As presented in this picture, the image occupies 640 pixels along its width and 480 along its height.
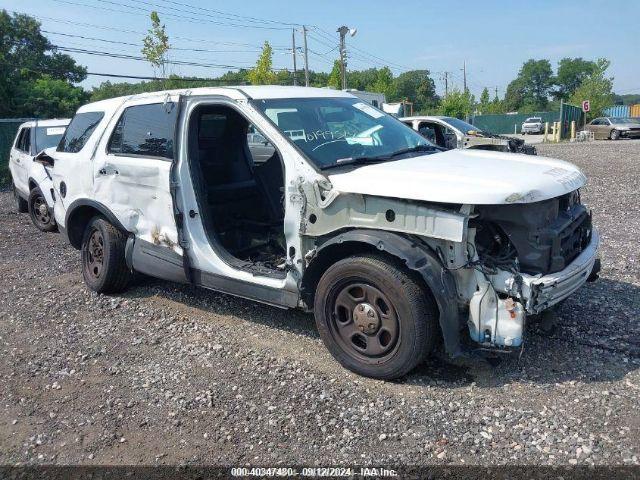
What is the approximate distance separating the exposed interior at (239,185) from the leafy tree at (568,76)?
4398 inches

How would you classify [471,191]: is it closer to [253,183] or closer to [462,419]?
[462,419]

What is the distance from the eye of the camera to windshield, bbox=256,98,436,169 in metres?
4.18

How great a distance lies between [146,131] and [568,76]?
116 metres

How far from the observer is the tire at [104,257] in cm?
550

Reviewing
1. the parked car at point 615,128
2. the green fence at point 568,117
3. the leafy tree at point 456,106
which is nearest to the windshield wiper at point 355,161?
the parked car at point 615,128

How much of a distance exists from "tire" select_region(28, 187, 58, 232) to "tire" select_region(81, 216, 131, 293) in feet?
14.4

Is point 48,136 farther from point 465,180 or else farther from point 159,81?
point 159,81

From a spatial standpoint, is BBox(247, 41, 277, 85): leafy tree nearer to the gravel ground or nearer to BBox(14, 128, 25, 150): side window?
BBox(14, 128, 25, 150): side window

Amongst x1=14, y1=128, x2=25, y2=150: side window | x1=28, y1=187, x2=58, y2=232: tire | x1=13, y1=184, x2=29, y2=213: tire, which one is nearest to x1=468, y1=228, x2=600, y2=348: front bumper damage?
x1=28, y1=187, x2=58, y2=232: tire

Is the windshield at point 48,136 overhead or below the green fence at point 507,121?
overhead

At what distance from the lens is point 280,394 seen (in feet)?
12.1

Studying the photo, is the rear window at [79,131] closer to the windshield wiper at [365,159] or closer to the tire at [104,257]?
the tire at [104,257]

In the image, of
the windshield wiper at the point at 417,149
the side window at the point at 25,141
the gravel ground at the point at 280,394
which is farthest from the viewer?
the side window at the point at 25,141

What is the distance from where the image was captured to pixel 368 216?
3.69 meters
